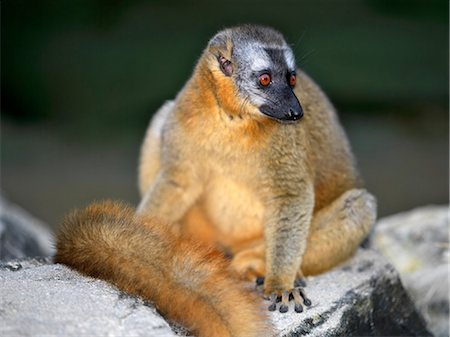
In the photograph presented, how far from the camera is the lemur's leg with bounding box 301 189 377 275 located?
566cm

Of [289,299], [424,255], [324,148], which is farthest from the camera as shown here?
[424,255]

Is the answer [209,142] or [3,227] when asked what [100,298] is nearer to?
[209,142]

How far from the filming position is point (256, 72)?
206 inches

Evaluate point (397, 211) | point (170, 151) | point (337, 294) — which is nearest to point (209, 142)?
point (170, 151)

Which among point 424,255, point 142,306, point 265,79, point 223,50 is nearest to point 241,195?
point 265,79

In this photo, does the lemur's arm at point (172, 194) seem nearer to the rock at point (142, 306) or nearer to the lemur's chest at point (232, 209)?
the lemur's chest at point (232, 209)

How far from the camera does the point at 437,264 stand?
7.16 m

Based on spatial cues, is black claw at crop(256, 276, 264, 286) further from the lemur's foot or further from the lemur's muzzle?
the lemur's muzzle

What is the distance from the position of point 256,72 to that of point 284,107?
288 millimetres

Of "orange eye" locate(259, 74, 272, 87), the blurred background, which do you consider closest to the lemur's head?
"orange eye" locate(259, 74, 272, 87)

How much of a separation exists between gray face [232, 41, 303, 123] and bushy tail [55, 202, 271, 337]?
980 mm

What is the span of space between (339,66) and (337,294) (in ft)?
24.7

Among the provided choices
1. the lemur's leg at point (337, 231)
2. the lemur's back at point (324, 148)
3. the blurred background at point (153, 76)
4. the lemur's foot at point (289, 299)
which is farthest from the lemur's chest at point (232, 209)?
the blurred background at point (153, 76)

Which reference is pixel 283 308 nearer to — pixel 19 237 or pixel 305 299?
pixel 305 299
